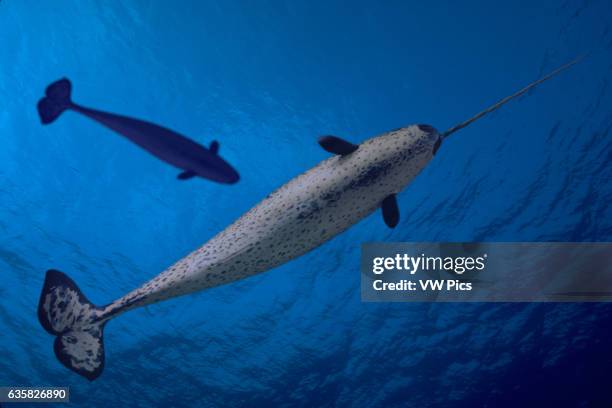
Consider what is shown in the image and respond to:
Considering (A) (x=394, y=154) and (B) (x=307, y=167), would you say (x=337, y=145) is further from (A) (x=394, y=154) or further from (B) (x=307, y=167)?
(B) (x=307, y=167)

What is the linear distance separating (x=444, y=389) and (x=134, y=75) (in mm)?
18964

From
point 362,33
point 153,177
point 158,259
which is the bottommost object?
point 158,259

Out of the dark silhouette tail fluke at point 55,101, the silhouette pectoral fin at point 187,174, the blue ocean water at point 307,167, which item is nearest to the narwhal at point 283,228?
the silhouette pectoral fin at point 187,174

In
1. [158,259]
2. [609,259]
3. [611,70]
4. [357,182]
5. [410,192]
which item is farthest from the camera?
[609,259]

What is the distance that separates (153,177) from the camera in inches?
461

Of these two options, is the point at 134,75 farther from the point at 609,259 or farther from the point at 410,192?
the point at 609,259

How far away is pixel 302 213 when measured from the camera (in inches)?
139

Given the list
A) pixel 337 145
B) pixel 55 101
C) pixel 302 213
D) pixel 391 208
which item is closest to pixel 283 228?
pixel 302 213

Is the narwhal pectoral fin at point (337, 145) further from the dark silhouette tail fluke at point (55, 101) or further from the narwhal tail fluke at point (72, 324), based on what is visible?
the narwhal tail fluke at point (72, 324)

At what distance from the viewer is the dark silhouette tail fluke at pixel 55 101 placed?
121 inches

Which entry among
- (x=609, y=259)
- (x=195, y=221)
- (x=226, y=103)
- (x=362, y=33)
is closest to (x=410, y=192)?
(x=362, y=33)

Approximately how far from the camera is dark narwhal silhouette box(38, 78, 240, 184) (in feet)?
9.25

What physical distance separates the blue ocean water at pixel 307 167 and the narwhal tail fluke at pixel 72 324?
24.5 feet

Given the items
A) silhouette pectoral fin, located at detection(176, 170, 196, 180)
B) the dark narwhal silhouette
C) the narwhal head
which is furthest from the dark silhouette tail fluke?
the narwhal head
